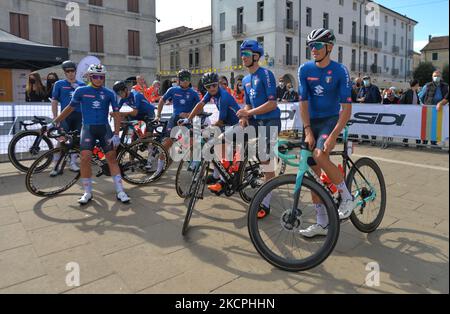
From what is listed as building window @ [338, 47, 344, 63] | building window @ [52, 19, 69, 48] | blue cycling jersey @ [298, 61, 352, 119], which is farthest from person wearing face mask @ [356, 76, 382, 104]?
building window @ [338, 47, 344, 63]

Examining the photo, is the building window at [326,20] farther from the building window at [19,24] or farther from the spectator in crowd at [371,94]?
the spectator in crowd at [371,94]

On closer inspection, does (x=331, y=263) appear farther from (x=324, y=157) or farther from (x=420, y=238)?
(x=420, y=238)

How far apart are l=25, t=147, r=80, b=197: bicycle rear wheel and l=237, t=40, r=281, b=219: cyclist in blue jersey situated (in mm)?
2910

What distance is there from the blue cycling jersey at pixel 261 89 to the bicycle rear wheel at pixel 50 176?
2926mm

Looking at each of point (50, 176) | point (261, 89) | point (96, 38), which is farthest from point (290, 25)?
point (261, 89)

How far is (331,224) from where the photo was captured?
2893mm

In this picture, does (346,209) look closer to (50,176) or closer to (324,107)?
(324,107)

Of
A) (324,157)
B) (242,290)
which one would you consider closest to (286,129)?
(324,157)

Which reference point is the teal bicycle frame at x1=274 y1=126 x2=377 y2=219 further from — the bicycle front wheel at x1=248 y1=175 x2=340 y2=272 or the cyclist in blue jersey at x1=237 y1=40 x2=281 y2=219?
the cyclist in blue jersey at x1=237 y1=40 x2=281 y2=219

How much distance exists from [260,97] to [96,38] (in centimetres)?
2727

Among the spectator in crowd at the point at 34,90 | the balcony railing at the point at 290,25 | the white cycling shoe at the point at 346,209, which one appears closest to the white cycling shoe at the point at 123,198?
the white cycling shoe at the point at 346,209

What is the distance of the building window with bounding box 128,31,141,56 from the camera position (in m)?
29.9

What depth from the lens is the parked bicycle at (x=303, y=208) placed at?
2.92 meters
